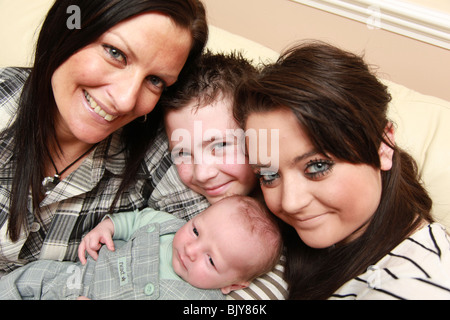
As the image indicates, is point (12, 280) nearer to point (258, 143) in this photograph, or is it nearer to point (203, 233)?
point (203, 233)

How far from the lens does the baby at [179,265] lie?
115cm

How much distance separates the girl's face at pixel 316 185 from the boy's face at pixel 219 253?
0.20 meters

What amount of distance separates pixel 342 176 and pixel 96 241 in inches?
33.0

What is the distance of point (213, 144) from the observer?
4.00ft

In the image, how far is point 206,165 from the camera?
4.04ft

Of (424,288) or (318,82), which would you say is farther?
(318,82)

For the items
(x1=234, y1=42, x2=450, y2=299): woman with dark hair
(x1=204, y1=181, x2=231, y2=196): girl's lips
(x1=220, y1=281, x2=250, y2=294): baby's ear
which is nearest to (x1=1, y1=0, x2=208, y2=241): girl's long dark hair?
(x1=234, y1=42, x2=450, y2=299): woman with dark hair

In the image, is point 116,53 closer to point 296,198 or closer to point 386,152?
point 296,198

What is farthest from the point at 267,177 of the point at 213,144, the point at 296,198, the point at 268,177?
the point at 213,144

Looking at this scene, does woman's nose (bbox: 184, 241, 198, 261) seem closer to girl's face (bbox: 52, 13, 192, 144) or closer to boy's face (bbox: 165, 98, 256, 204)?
boy's face (bbox: 165, 98, 256, 204)

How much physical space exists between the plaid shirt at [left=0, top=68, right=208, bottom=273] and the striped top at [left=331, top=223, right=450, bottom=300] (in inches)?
24.6
